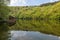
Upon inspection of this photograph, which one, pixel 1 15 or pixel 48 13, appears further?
pixel 48 13

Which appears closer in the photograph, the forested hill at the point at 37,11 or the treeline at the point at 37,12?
the treeline at the point at 37,12

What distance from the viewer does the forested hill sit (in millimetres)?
114037

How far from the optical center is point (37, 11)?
437 feet

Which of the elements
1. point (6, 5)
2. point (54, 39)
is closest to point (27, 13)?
point (6, 5)

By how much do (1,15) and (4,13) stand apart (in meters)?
1.55

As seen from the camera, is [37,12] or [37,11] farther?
[37,11]

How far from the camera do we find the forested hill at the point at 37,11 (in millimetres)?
114037

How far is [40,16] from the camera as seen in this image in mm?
122750

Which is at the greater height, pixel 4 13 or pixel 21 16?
pixel 4 13

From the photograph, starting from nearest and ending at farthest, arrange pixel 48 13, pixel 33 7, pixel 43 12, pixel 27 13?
pixel 48 13, pixel 43 12, pixel 27 13, pixel 33 7

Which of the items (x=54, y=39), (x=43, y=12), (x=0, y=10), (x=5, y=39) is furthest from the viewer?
(x=43, y=12)

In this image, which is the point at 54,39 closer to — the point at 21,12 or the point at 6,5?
the point at 6,5

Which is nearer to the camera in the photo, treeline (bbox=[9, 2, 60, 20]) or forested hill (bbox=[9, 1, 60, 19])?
treeline (bbox=[9, 2, 60, 20])

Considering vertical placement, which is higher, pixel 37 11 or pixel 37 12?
pixel 37 11
